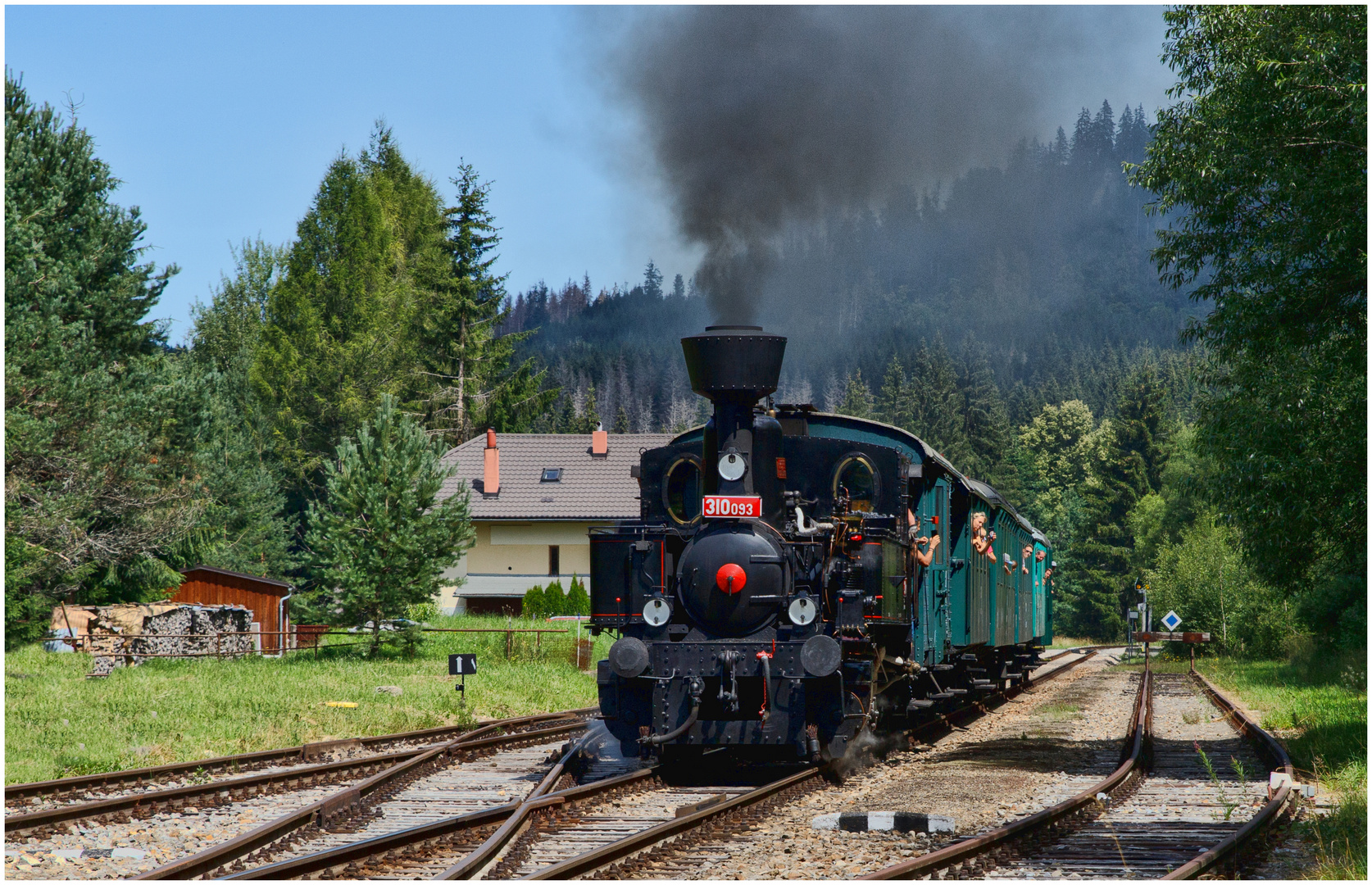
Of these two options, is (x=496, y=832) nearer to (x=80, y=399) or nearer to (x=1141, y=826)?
(x=1141, y=826)

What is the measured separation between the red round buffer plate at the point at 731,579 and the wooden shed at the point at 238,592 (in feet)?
86.2

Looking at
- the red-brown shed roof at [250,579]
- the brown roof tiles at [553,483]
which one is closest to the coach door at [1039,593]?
the brown roof tiles at [553,483]

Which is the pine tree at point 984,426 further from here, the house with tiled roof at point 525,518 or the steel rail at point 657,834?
the steel rail at point 657,834

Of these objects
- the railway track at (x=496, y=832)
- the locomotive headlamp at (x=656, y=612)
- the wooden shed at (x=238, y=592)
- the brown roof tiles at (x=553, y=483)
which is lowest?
the railway track at (x=496, y=832)

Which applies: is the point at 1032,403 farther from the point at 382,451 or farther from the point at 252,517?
the point at 382,451

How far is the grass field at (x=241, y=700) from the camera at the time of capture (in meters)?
14.9

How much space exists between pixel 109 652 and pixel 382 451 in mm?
7716

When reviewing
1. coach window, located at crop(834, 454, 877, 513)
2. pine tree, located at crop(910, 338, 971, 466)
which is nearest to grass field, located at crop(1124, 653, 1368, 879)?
coach window, located at crop(834, 454, 877, 513)

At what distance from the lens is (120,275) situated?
33.9 meters

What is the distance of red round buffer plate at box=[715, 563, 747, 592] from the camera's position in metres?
11.0

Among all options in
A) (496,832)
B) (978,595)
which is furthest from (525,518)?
(496,832)

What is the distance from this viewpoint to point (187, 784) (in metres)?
12.4

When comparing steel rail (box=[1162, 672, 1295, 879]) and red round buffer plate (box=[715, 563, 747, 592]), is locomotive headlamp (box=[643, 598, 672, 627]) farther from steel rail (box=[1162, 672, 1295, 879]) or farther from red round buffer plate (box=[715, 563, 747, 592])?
steel rail (box=[1162, 672, 1295, 879])

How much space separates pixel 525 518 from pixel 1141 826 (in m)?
39.0
